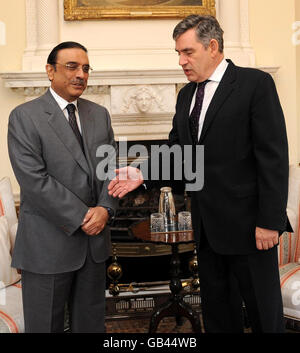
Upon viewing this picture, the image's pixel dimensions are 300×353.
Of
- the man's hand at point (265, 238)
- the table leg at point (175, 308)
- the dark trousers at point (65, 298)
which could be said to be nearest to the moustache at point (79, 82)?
the dark trousers at point (65, 298)

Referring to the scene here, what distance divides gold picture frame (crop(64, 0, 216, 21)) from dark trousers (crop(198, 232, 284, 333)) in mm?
2645

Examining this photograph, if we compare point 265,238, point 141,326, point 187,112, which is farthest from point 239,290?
point 141,326

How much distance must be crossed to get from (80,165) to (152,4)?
2474 mm

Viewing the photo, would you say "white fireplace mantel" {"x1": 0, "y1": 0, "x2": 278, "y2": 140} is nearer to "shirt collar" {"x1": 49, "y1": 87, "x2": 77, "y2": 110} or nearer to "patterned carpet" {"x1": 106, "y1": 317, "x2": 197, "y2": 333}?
Result: "patterned carpet" {"x1": 106, "y1": 317, "x2": 197, "y2": 333}

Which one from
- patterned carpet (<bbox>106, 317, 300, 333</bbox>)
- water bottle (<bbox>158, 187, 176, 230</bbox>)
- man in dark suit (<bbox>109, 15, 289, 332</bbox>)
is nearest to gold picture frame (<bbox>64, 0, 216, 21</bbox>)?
water bottle (<bbox>158, 187, 176, 230</bbox>)

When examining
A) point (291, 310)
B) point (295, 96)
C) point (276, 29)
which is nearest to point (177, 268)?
point (291, 310)

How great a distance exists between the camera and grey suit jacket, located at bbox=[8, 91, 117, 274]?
2.05 meters

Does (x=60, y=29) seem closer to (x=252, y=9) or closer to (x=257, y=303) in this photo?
(x=252, y=9)

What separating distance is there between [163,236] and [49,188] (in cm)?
102

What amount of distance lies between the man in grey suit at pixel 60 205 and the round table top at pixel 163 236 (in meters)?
0.61

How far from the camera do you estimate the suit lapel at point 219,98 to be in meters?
1.93

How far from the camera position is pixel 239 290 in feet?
6.79

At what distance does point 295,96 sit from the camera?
14.4ft

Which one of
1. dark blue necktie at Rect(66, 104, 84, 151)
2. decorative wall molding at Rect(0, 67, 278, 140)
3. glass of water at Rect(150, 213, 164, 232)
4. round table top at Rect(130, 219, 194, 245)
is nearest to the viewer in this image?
dark blue necktie at Rect(66, 104, 84, 151)
